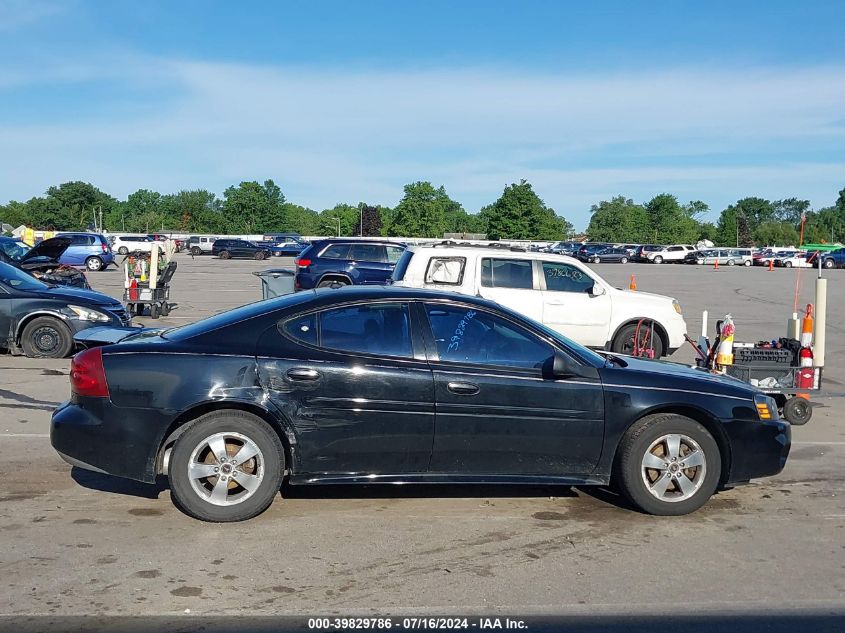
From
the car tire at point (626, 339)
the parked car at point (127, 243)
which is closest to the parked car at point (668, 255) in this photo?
the parked car at point (127, 243)

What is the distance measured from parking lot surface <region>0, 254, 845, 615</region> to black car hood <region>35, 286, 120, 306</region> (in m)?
5.58

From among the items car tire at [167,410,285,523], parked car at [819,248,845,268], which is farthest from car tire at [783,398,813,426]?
parked car at [819,248,845,268]

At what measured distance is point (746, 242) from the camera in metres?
140

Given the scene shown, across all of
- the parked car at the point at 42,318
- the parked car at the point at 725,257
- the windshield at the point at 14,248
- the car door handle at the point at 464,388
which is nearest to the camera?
the car door handle at the point at 464,388

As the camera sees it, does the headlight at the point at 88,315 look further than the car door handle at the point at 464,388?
Yes

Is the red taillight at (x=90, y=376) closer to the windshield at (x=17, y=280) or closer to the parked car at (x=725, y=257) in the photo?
the windshield at (x=17, y=280)

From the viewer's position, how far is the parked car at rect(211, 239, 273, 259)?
61.2 meters

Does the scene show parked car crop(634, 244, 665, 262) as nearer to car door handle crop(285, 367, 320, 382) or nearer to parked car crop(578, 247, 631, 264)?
parked car crop(578, 247, 631, 264)

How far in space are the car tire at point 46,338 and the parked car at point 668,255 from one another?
62775 millimetres

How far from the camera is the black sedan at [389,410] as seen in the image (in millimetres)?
5602

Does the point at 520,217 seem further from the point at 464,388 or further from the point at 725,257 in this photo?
the point at 464,388

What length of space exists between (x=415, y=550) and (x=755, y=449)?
252cm

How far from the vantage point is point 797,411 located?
907 centimetres

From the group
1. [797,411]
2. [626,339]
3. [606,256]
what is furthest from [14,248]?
[606,256]
